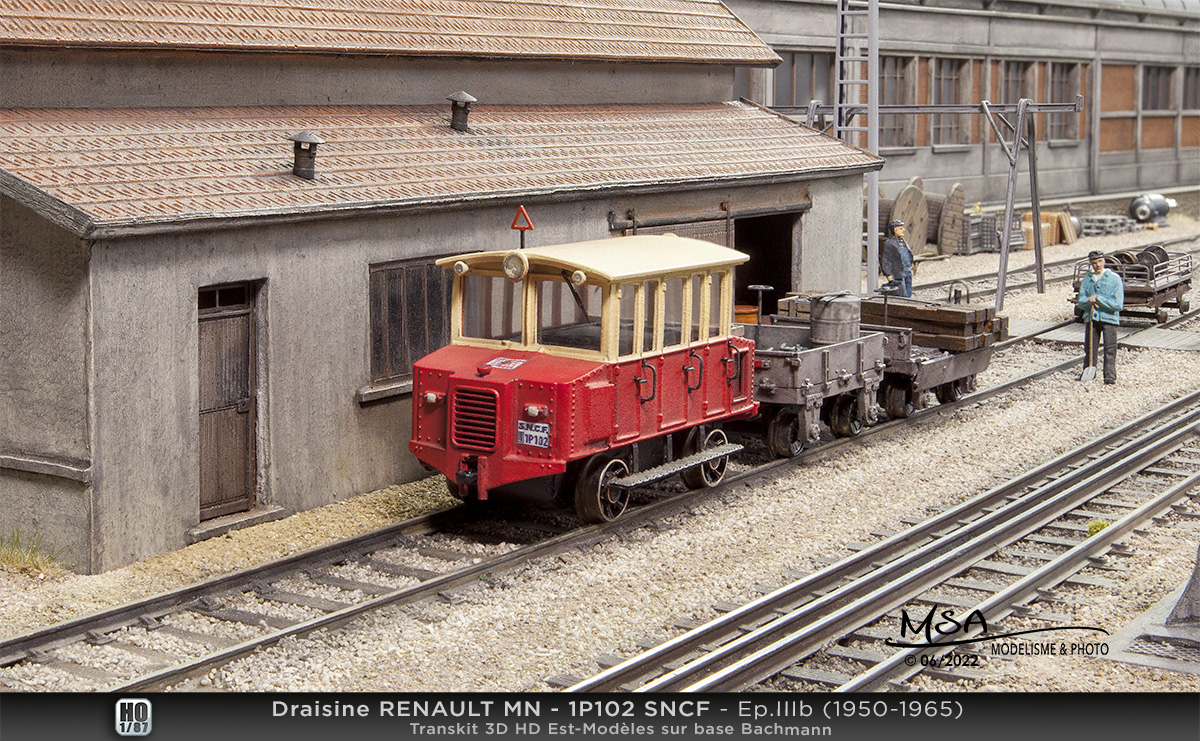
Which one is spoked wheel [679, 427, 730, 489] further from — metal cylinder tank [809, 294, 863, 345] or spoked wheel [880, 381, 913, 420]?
spoked wheel [880, 381, 913, 420]

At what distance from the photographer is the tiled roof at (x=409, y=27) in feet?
43.9

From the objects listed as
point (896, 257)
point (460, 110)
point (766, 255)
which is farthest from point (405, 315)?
point (896, 257)

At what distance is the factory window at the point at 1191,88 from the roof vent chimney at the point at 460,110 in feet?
153

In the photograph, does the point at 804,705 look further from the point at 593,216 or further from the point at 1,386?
the point at 593,216

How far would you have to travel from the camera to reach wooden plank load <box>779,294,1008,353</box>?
18.1 m

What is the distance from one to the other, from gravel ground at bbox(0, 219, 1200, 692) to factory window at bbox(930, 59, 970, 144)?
26264 millimetres

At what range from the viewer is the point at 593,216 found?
16.4m

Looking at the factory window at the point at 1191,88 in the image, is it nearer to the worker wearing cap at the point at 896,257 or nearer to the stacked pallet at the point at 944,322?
the worker wearing cap at the point at 896,257

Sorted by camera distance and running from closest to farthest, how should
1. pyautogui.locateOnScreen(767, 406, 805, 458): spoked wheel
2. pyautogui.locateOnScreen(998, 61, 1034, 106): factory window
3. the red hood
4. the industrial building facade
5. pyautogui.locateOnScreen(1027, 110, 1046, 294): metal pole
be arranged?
1. the red hood
2. pyautogui.locateOnScreen(767, 406, 805, 458): spoked wheel
3. pyautogui.locateOnScreen(1027, 110, 1046, 294): metal pole
4. the industrial building facade
5. pyautogui.locateOnScreen(998, 61, 1034, 106): factory window

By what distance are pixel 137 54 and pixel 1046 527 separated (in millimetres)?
10050

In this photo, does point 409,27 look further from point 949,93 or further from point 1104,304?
point 949,93

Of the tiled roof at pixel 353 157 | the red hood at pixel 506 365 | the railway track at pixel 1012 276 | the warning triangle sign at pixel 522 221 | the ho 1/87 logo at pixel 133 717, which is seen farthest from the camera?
the railway track at pixel 1012 276

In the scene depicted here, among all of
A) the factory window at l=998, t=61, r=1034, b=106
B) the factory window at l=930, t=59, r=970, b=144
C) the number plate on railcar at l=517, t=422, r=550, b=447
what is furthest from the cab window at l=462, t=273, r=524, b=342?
the factory window at l=998, t=61, r=1034, b=106

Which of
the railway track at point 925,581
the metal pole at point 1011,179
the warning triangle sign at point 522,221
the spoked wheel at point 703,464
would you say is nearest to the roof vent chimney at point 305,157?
the warning triangle sign at point 522,221
